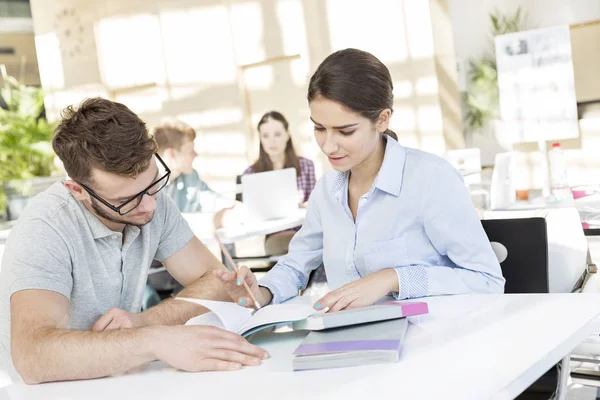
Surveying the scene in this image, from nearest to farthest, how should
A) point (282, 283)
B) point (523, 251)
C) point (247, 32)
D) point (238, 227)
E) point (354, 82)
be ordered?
point (354, 82)
point (282, 283)
point (523, 251)
point (238, 227)
point (247, 32)

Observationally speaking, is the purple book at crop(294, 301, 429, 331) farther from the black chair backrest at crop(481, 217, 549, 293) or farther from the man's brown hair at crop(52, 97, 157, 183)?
the black chair backrest at crop(481, 217, 549, 293)

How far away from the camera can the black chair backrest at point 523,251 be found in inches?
82.5

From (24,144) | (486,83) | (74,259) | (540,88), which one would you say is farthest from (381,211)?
(486,83)

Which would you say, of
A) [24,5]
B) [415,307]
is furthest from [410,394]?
[24,5]

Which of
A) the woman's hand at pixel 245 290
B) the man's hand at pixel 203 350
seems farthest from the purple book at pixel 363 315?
the woman's hand at pixel 245 290

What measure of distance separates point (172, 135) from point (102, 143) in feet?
12.5

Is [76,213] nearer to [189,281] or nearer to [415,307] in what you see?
[189,281]

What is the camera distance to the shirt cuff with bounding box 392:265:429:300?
5.74 ft

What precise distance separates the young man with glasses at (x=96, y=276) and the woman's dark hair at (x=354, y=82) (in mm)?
490

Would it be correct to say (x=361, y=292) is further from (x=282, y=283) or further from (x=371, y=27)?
(x=371, y=27)

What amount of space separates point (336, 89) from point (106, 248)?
735 millimetres

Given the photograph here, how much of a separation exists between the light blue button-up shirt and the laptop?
8.53 feet

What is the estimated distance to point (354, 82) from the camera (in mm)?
1874

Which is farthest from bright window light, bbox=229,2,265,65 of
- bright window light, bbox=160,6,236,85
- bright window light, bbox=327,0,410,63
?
bright window light, bbox=327,0,410,63
